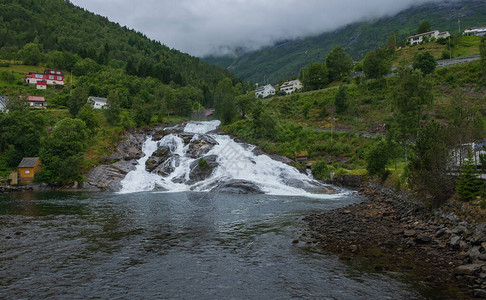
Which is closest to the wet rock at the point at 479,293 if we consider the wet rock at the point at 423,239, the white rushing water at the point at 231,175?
the wet rock at the point at 423,239

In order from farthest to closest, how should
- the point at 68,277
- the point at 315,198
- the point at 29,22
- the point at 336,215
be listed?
the point at 29,22 < the point at 315,198 < the point at 336,215 < the point at 68,277

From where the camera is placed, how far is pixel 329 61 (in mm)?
110562

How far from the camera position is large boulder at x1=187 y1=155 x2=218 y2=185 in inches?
2019

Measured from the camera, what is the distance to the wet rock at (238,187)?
43344 mm

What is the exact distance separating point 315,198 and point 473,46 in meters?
102

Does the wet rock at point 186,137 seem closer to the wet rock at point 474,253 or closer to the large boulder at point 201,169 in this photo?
the large boulder at point 201,169

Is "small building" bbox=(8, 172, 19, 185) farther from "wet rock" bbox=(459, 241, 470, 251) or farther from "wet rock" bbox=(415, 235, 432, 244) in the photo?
Result: "wet rock" bbox=(459, 241, 470, 251)

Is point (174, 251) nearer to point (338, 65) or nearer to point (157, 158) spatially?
point (157, 158)

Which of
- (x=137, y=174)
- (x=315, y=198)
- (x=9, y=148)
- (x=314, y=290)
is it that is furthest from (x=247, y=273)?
(x=9, y=148)

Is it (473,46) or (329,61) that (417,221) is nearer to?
(329,61)

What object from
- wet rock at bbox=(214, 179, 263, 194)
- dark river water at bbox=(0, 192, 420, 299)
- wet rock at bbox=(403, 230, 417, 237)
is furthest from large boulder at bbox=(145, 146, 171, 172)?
wet rock at bbox=(403, 230, 417, 237)

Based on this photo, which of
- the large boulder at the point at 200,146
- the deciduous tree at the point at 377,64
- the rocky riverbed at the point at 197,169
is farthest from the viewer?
the deciduous tree at the point at 377,64

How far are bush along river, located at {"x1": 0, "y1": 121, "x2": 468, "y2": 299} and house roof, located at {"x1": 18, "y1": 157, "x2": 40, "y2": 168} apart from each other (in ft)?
45.9

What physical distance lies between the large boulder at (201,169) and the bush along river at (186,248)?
5.22m
